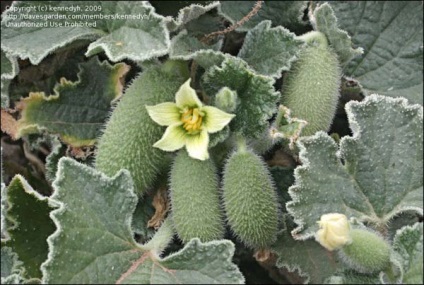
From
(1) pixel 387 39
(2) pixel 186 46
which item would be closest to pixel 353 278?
(2) pixel 186 46

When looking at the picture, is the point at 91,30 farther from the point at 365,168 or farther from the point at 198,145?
the point at 365,168

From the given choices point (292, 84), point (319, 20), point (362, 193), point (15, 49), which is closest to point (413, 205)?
point (362, 193)

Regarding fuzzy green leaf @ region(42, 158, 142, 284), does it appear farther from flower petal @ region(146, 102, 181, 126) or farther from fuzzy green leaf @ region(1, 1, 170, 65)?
fuzzy green leaf @ region(1, 1, 170, 65)

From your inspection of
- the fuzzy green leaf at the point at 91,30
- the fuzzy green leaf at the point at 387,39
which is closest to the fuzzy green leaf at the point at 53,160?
the fuzzy green leaf at the point at 91,30

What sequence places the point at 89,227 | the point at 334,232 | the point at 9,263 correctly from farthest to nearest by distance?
1. the point at 9,263
2. the point at 89,227
3. the point at 334,232

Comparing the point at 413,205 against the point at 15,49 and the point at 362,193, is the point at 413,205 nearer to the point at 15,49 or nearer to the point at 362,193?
the point at 362,193

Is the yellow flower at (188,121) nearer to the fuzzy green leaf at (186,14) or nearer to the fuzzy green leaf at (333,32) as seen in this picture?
the fuzzy green leaf at (186,14)
